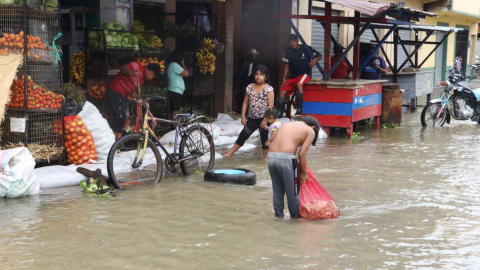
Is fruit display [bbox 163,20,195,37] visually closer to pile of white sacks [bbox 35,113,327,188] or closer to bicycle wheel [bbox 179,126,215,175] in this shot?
pile of white sacks [bbox 35,113,327,188]

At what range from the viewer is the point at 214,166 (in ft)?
27.8

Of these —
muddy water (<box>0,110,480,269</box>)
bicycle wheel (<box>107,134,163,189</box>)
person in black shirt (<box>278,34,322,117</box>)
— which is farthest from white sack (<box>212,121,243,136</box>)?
bicycle wheel (<box>107,134,163,189</box>)

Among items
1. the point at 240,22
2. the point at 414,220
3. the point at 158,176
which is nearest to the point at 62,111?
the point at 158,176

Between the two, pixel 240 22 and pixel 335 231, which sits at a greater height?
pixel 240 22

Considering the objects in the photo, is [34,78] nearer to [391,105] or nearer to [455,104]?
[391,105]

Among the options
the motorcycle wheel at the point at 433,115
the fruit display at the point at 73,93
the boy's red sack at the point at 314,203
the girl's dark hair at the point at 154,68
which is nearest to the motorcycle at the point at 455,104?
the motorcycle wheel at the point at 433,115

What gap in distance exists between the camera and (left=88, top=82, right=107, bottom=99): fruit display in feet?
30.1

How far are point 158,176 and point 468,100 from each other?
400 inches

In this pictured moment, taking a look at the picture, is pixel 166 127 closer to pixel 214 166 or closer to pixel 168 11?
pixel 214 166

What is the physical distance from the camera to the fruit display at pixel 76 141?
7605 mm

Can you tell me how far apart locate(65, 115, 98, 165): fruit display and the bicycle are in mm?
780

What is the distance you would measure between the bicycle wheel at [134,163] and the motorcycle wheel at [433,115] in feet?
28.8

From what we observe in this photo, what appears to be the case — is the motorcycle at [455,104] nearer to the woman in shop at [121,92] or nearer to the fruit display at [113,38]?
the fruit display at [113,38]

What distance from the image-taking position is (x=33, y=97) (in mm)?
7375
